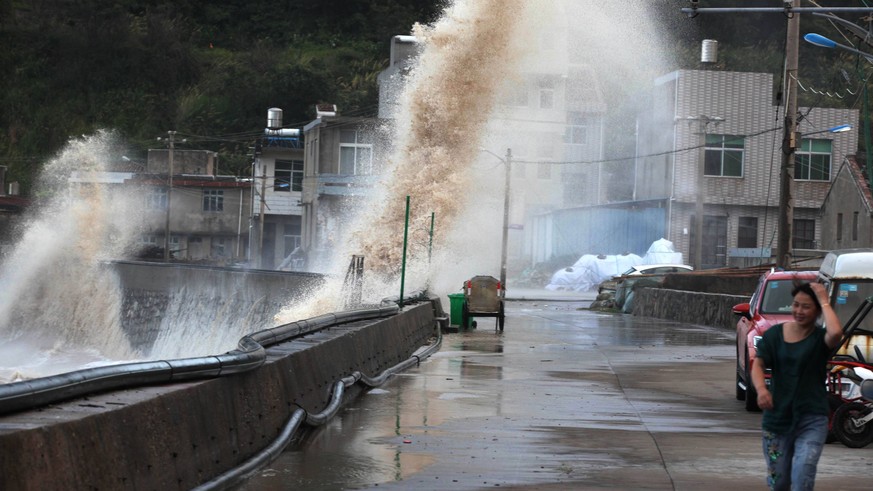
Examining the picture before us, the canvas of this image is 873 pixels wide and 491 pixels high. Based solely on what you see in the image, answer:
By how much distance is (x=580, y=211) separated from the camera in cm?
7275

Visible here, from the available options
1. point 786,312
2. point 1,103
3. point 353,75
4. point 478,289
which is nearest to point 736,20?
point 353,75

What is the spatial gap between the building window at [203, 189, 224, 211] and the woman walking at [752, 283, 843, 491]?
250 feet

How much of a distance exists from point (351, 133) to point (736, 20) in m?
45.4

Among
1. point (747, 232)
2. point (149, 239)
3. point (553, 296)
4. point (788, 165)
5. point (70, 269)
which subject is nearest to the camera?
point (788, 165)

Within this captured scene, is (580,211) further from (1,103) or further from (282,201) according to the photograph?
(1,103)

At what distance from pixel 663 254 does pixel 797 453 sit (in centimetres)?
5008

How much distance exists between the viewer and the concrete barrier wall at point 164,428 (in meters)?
6.35

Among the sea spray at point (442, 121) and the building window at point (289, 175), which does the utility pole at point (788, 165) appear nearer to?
the sea spray at point (442, 121)

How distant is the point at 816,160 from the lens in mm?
59938

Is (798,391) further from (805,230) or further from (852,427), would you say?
(805,230)

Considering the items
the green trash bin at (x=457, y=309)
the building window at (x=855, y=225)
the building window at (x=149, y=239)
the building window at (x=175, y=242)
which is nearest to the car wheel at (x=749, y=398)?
the green trash bin at (x=457, y=309)

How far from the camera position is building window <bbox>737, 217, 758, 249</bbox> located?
198 feet

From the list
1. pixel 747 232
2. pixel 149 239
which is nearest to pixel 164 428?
pixel 747 232

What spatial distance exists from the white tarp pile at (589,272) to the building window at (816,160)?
8.64m
